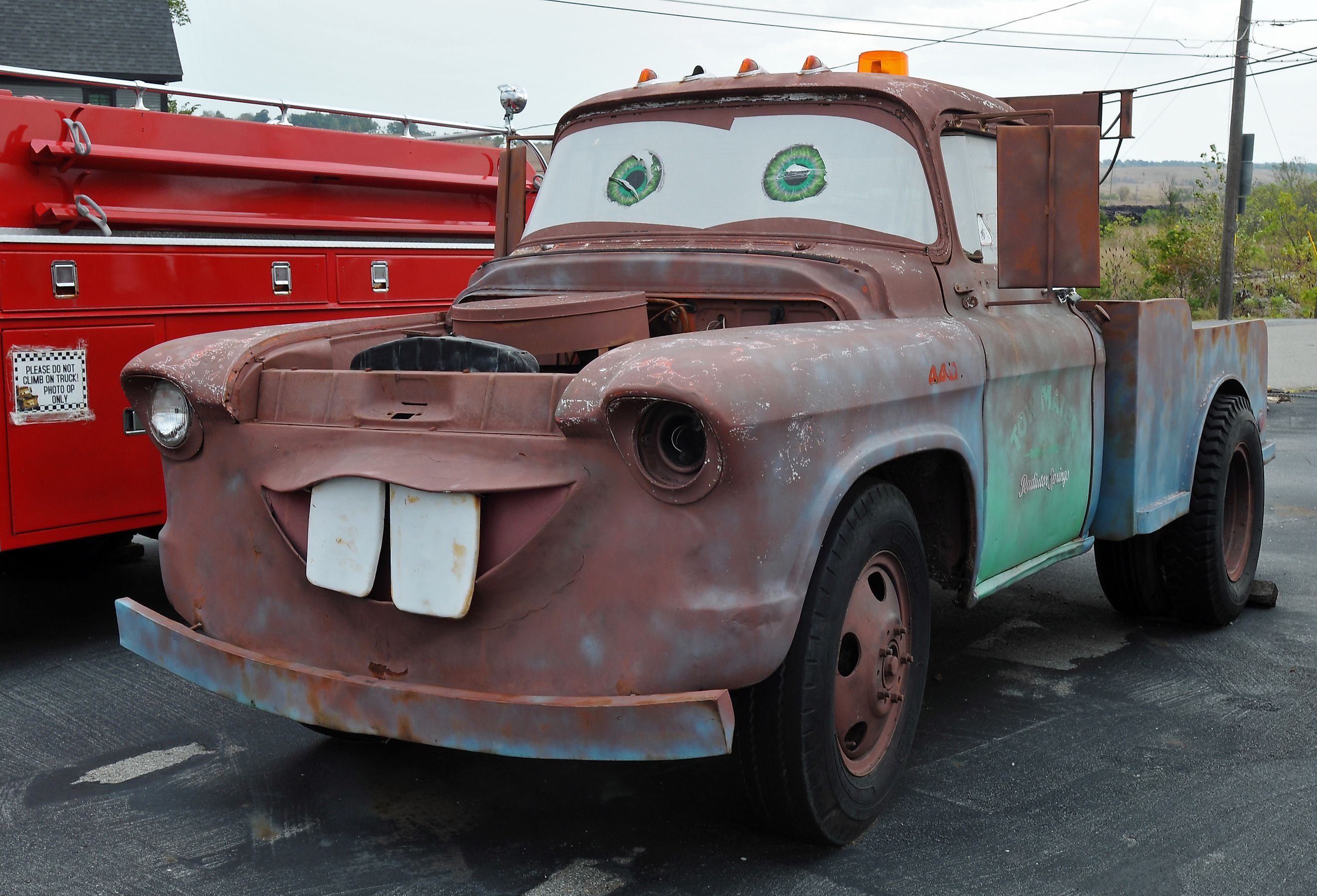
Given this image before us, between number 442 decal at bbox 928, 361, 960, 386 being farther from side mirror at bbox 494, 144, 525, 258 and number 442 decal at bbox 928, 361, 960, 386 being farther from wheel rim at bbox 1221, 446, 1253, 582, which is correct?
wheel rim at bbox 1221, 446, 1253, 582

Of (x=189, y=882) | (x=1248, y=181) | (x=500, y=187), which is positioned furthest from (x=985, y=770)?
(x=1248, y=181)

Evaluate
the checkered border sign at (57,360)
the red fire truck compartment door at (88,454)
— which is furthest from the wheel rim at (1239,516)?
the checkered border sign at (57,360)

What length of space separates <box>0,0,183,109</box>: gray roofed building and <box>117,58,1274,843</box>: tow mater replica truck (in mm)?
23089

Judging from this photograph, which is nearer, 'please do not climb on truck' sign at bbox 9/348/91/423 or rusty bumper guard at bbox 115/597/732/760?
rusty bumper guard at bbox 115/597/732/760

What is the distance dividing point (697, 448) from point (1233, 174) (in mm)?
18718

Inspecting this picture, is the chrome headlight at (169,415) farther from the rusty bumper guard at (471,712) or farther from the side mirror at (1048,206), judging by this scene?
the side mirror at (1048,206)

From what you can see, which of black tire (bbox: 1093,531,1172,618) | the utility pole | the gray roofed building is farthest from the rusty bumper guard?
the gray roofed building

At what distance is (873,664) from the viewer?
123 inches

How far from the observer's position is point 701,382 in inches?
99.0

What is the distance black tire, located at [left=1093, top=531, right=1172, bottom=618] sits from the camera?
5.08m

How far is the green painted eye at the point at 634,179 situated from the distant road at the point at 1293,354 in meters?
11.9

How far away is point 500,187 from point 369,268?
1.23 metres

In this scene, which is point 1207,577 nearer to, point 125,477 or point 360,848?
point 360,848

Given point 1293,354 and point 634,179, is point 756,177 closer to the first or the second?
point 634,179
